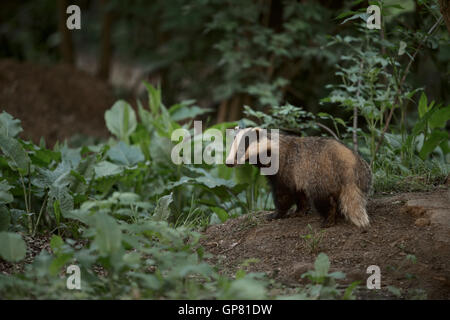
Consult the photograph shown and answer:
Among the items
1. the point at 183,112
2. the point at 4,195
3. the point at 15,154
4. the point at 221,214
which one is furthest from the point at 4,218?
the point at 183,112

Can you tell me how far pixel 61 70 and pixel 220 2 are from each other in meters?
3.48

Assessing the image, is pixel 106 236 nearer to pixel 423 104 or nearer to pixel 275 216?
pixel 275 216

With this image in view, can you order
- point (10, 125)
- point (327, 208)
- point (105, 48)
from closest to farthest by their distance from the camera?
point (327, 208) < point (10, 125) < point (105, 48)

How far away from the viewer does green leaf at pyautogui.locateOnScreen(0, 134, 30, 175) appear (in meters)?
4.65

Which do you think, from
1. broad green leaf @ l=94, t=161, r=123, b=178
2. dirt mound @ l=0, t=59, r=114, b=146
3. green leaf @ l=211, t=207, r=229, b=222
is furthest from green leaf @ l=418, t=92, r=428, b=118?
dirt mound @ l=0, t=59, r=114, b=146

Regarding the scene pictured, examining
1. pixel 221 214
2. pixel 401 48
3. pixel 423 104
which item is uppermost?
pixel 401 48

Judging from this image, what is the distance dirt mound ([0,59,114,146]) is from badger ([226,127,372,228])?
4.03 m

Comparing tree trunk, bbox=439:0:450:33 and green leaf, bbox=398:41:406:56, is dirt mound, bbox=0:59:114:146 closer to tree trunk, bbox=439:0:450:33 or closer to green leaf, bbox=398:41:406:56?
green leaf, bbox=398:41:406:56

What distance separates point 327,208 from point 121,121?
362 centimetres

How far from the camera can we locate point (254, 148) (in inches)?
172
